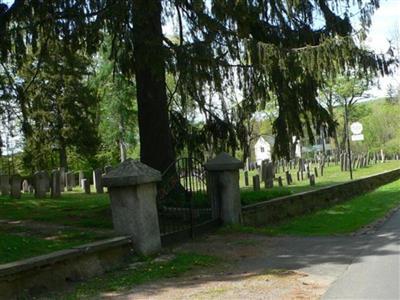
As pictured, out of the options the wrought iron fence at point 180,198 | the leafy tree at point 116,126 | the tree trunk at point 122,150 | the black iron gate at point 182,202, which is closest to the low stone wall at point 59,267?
the black iron gate at point 182,202

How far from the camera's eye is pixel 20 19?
13078 millimetres

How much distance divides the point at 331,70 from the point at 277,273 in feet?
20.7

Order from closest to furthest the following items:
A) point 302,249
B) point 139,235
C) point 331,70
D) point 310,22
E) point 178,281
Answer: point 178,281 → point 139,235 → point 302,249 → point 331,70 → point 310,22

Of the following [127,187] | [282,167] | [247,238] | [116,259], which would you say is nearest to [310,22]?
[247,238]

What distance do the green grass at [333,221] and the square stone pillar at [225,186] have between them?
41 cm

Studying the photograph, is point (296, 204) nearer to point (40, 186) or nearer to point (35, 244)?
point (35, 244)

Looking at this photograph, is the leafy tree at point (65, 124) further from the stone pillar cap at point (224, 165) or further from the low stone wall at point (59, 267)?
the low stone wall at point (59, 267)

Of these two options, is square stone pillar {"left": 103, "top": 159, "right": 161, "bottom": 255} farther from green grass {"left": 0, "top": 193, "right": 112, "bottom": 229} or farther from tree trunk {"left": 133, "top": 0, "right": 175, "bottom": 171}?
tree trunk {"left": 133, "top": 0, "right": 175, "bottom": 171}

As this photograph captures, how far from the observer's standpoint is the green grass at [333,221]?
1248 cm

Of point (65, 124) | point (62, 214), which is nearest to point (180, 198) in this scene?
point (62, 214)

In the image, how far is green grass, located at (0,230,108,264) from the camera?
7875 millimetres

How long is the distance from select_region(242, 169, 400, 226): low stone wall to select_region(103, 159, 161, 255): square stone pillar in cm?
437

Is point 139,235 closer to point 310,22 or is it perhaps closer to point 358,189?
point 310,22

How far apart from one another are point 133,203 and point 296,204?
854 cm
